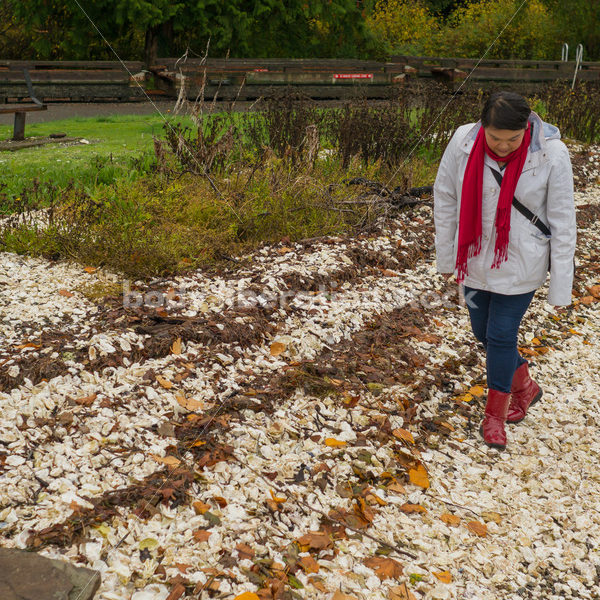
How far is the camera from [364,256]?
224 inches

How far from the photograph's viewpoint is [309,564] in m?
2.72

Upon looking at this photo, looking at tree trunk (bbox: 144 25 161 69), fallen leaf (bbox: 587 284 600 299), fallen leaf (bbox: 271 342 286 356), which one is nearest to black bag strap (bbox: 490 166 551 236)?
fallen leaf (bbox: 271 342 286 356)

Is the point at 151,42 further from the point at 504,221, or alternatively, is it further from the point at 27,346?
the point at 504,221

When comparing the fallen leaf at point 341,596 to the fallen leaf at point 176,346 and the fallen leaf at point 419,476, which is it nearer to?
the fallen leaf at point 419,476

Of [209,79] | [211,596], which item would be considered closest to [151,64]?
[209,79]

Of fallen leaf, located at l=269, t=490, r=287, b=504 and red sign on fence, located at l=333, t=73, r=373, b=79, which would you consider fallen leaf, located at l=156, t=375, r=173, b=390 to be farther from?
red sign on fence, located at l=333, t=73, r=373, b=79

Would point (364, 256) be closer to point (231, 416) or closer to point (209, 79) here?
point (231, 416)

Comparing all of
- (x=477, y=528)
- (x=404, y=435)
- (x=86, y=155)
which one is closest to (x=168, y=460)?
(x=404, y=435)

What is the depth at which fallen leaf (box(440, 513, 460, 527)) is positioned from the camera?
3.09 m

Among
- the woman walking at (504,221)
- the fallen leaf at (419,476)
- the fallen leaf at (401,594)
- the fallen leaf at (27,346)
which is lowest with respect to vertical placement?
the fallen leaf at (401,594)

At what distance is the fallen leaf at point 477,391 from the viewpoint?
13.8 feet

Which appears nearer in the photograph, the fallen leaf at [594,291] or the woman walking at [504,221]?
the woman walking at [504,221]

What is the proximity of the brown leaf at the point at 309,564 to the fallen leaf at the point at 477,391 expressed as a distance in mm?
1824

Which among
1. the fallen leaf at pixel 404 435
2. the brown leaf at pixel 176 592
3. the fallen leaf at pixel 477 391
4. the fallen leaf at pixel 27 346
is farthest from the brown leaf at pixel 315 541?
the fallen leaf at pixel 27 346
